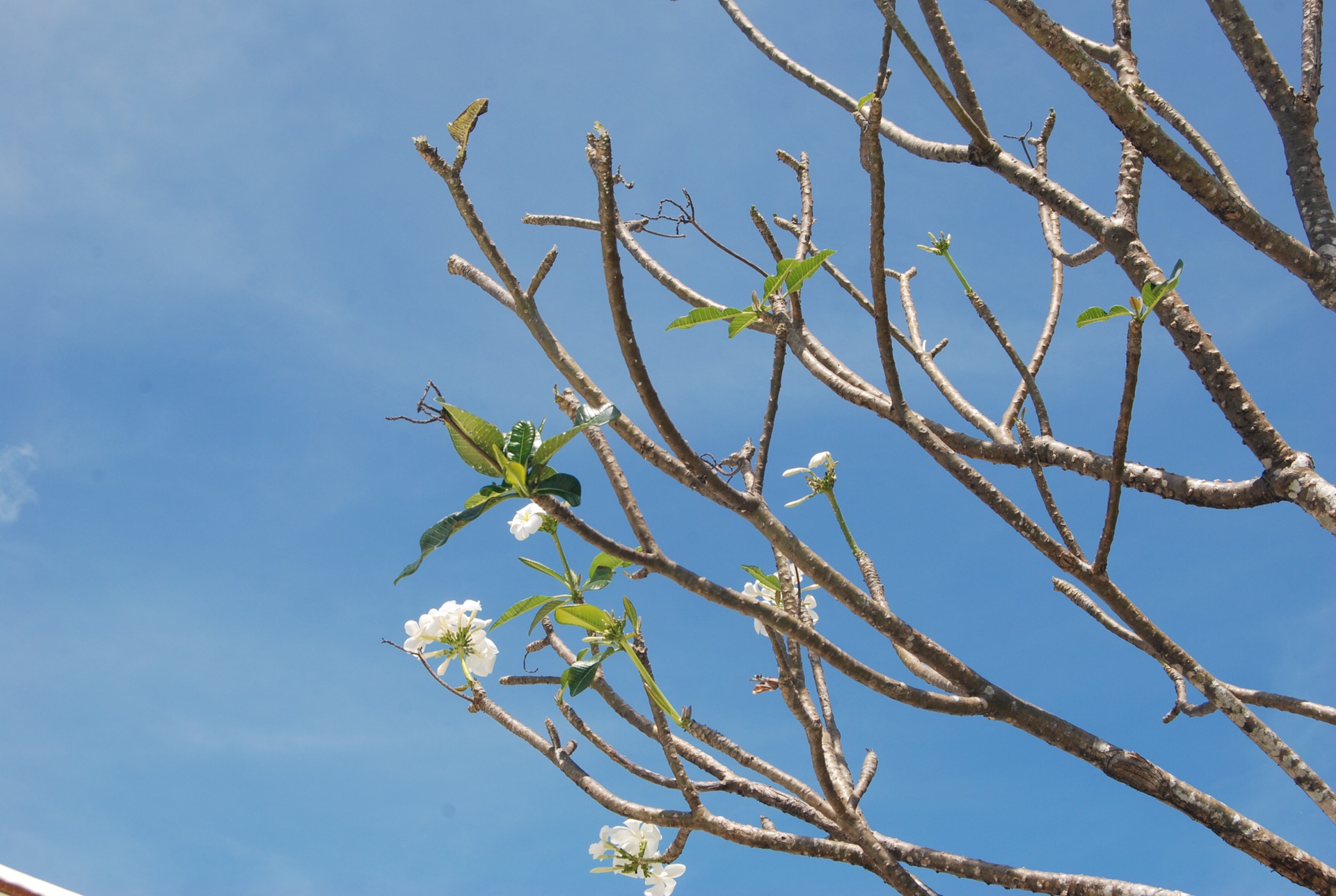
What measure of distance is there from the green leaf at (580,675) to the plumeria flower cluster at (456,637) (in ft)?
1.43

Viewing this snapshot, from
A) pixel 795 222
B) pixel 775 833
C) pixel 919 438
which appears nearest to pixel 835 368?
pixel 919 438

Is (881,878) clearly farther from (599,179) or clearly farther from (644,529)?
(599,179)

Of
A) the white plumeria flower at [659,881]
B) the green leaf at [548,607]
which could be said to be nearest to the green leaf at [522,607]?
the green leaf at [548,607]

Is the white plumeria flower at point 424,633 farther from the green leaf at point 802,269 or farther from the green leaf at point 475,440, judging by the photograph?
the green leaf at point 802,269

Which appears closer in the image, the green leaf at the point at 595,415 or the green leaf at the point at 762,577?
the green leaf at the point at 595,415

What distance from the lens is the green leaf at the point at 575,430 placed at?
1473mm

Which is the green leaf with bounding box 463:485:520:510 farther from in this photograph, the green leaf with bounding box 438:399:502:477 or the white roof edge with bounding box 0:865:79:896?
the white roof edge with bounding box 0:865:79:896

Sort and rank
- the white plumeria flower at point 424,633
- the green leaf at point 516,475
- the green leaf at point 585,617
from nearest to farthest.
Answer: the green leaf at point 516,475 < the green leaf at point 585,617 < the white plumeria flower at point 424,633

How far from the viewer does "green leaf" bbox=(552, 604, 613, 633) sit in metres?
1.91

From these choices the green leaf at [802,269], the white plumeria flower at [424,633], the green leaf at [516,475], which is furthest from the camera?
the white plumeria flower at [424,633]

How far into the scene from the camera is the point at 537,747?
2506 mm

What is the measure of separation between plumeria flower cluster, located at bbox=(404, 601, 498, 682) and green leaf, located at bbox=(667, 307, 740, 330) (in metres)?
1.09

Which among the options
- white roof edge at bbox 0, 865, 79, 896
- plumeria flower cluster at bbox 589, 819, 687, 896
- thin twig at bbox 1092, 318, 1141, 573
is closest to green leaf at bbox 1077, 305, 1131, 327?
thin twig at bbox 1092, 318, 1141, 573

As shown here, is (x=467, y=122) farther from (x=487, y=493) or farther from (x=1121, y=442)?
(x=1121, y=442)
